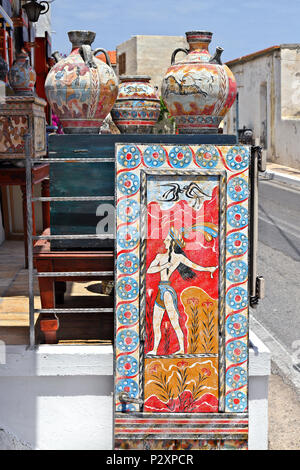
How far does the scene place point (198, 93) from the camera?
4.91 m

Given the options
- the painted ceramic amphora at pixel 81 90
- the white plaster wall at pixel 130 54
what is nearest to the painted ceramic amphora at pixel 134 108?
the painted ceramic amphora at pixel 81 90

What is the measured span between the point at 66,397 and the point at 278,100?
887 inches

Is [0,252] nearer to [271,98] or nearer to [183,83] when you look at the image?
[183,83]

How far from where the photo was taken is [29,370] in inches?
170

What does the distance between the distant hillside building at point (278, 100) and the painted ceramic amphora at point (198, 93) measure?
18681 millimetres

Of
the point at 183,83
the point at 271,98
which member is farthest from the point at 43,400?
the point at 271,98

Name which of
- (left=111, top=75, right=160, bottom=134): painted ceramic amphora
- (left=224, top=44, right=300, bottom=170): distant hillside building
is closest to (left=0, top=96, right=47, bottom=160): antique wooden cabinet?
(left=111, top=75, right=160, bottom=134): painted ceramic amphora

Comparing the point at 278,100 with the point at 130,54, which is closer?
the point at 278,100

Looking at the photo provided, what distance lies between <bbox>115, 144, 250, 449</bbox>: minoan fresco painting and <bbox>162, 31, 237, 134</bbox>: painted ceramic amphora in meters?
0.86

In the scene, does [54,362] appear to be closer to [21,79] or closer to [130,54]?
[21,79]

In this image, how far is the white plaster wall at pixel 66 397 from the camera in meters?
4.33

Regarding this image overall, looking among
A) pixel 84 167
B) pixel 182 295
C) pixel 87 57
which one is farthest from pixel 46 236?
pixel 87 57

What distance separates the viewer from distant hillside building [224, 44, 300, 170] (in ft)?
78.7

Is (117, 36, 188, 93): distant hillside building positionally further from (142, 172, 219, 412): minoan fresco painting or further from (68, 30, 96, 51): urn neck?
(142, 172, 219, 412): minoan fresco painting
